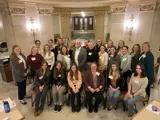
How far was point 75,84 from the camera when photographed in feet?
9.15

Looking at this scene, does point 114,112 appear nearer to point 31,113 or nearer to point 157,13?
point 31,113

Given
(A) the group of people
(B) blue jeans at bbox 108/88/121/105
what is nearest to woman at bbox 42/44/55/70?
(A) the group of people

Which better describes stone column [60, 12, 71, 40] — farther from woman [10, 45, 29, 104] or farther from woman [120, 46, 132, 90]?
woman [120, 46, 132, 90]

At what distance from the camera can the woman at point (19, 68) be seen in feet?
9.18

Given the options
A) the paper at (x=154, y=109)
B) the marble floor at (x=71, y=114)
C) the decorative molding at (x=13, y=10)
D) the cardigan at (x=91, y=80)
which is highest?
the decorative molding at (x=13, y=10)

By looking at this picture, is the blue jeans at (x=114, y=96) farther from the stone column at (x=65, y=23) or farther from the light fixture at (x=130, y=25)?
the stone column at (x=65, y=23)

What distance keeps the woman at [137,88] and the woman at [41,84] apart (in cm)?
177

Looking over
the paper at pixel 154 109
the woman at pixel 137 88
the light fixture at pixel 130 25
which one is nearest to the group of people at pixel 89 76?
the woman at pixel 137 88

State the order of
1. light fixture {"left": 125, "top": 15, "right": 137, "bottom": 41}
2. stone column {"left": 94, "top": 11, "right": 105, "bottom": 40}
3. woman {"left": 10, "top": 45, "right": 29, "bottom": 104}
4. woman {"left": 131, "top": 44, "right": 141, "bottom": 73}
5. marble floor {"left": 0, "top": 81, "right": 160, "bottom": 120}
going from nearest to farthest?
marble floor {"left": 0, "top": 81, "right": 160, "bottom": 120}
woman {"left": 10, "top": 45, "right": 29, "bottom": 104}
woman {"left": 131, "top": 44, "right": 141, "bottom": 73}
light fixture {"left": 125, "top": 15, "right": 137, "bottom": 41}
stone column {"left": 94, "top": 11, "right": 105, "bottom": 40}

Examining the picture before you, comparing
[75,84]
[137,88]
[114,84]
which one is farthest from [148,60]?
[75,84]

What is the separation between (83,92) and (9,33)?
10.9 feet

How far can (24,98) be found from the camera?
3.27 m

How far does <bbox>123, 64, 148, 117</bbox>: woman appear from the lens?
7.79ft

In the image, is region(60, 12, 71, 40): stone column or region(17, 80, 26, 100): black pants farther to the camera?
region(60, 12, 71, 40): stone column
